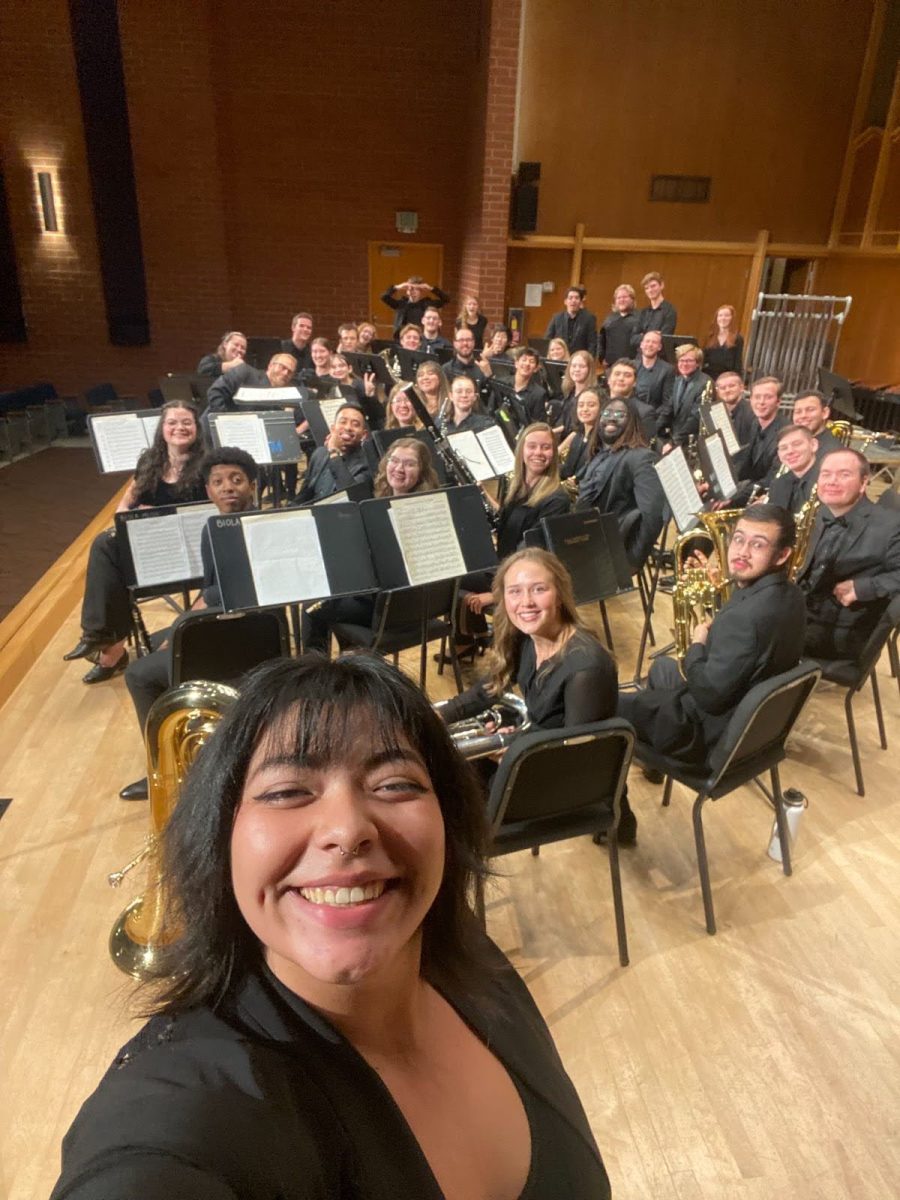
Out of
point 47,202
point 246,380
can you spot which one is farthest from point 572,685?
point 47,202

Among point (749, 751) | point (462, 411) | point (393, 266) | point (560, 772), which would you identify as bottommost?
point (749, 751)

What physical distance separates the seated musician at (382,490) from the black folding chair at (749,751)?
155 centimetres

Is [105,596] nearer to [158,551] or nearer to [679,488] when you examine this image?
[158,551]

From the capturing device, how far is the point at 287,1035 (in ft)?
2.59

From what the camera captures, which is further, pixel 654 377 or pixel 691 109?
pixel 691 109

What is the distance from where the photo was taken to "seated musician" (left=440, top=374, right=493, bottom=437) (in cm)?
512

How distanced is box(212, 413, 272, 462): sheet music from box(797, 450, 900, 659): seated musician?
3247mm

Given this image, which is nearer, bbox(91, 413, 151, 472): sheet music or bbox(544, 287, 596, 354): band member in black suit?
bbox(91, 413, 151, 472): sheet music

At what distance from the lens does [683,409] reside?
634cm

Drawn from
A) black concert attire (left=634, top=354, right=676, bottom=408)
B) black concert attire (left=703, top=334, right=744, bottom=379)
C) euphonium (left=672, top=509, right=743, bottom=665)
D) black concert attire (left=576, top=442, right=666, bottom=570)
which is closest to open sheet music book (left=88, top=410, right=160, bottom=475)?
black concert attire (left=576, top=442, right=666, bottom=570)

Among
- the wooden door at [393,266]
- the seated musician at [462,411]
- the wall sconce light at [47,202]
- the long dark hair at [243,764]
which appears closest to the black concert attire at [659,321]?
the wooden door at [393,266]

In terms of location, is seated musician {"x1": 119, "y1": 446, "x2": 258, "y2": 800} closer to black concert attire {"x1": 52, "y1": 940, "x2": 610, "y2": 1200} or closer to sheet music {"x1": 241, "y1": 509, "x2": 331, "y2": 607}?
sheet music {"x1": 241, "y1": 509, "x2": 331, "y2": 607}

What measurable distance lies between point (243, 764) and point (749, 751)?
2.03 metres

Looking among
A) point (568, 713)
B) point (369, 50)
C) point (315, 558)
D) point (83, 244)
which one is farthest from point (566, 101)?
point (568, 713)
